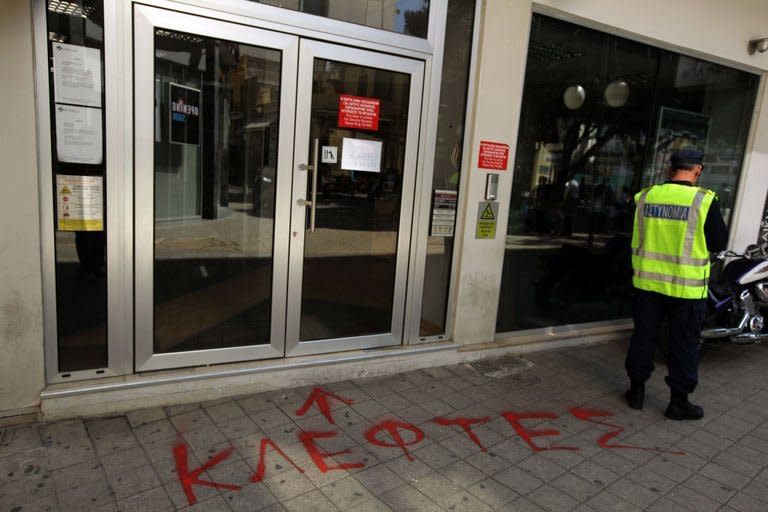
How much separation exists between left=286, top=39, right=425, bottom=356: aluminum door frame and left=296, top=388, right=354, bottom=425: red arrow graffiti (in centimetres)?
34

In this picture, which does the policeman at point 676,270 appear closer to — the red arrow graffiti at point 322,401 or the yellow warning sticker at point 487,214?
the yellow warning sticker at point 487,214

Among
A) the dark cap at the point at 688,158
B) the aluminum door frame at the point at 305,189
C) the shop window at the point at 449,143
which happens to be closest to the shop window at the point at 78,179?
the aluminum door frame at the point at 305,189

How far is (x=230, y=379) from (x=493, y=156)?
2.88 metres

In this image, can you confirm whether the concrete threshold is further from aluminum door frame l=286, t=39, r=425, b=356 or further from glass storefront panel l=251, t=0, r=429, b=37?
glass storefront panel l=251, t=0, r=429, b=37

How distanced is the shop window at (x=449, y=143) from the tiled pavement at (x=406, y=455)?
1070 mm

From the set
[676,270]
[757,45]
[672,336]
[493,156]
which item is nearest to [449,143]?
[493,156]

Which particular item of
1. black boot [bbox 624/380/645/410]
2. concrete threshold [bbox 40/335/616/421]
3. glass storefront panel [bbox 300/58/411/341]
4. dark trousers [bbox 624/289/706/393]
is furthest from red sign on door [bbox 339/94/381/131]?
black boot [bbox 624/380/645/410]

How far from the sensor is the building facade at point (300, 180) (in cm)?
315

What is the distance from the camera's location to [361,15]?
3.89 metres

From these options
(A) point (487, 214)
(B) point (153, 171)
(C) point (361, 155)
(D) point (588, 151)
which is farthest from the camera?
(D) point (588, 151)

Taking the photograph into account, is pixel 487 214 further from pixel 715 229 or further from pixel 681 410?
pixel 681 410

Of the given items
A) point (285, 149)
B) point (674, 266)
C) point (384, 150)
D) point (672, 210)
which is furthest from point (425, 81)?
point (674, 266)

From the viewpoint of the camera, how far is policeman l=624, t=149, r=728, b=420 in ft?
12.3

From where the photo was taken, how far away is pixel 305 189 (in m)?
3.86
